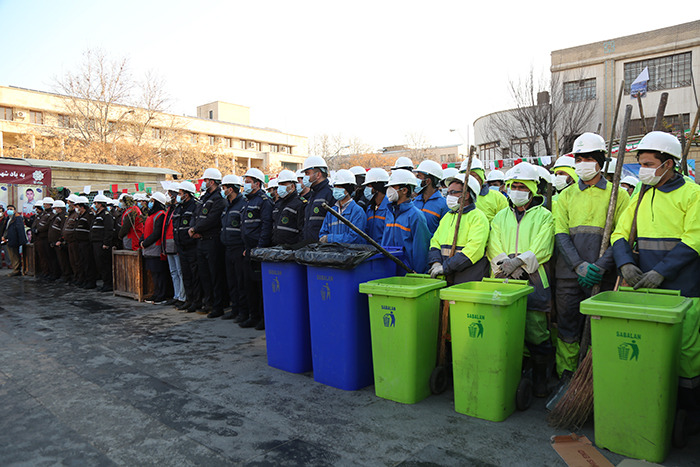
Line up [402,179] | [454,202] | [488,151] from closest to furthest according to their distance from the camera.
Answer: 1. [454,202]
2. [402,179]
3. [488,151]

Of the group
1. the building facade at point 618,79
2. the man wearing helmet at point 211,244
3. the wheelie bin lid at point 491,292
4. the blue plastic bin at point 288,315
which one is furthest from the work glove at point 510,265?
the building facade at point 618,79

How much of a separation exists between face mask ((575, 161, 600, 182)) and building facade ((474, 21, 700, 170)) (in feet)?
75.4

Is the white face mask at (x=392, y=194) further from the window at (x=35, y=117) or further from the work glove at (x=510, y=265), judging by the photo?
the window at (x=35, y=117)

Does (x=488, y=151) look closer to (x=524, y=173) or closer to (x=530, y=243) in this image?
(x=524, y=173)

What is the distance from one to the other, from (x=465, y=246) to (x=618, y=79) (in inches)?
1126

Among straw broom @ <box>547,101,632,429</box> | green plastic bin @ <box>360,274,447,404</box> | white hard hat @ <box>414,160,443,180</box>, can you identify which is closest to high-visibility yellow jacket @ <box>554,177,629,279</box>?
straw broom @ <box>547,101,632,429</box>

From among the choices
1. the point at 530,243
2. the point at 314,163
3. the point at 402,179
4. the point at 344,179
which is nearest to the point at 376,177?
the point at 344,179

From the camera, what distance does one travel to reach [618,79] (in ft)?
91.0

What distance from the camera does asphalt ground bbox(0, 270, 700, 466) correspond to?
133 inches

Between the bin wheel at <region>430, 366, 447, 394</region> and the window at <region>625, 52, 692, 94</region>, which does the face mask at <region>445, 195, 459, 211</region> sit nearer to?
the bin wheel at <region>430, 366, 447, 394</region>

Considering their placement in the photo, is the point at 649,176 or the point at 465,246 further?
the point at 465,246

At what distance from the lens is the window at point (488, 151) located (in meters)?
33.2

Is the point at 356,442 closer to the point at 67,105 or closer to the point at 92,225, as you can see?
the point at 92,225

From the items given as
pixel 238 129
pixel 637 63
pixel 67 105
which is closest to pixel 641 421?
pixel 637 63
